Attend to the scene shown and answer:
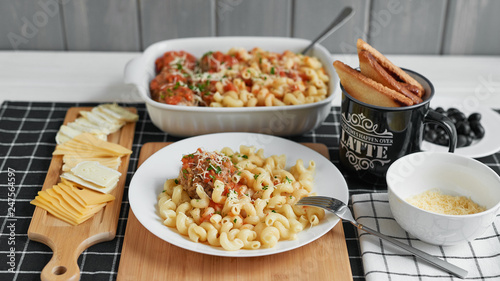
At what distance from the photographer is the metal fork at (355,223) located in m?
1.58

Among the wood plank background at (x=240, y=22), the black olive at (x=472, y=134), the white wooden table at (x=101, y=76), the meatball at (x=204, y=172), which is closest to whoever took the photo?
the meatball at (x=204, y=172)

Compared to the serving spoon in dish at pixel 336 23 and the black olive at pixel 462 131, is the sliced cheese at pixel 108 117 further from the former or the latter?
the black olive at pixel 462 131

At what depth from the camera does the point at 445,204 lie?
173cm

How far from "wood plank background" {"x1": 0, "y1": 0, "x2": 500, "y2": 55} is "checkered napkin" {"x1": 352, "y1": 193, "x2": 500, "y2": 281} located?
1.64 m

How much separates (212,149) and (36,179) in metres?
0.67

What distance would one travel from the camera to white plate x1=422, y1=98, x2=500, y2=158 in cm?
212

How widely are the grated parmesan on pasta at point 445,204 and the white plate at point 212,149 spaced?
0.78 ft

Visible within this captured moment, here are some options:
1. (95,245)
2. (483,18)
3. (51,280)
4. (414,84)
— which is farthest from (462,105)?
(51,280)

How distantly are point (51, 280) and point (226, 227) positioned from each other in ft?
1.72

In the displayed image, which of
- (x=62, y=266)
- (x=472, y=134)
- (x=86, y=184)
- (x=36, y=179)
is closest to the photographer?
(x=62, y=266)

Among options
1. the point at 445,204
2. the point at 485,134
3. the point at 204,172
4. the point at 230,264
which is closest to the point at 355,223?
the point at 445,204

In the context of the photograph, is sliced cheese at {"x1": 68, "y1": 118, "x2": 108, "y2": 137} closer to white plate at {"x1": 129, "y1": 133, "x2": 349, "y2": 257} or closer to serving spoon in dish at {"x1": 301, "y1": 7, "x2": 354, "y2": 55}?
white plate at {"x1": 129, "y1": 133, "x2": 349, "y2": 257}

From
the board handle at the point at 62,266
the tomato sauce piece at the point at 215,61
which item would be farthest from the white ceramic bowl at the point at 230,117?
the board handle at the point at 62,266

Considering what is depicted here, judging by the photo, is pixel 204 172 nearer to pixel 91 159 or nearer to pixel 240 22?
pixel 91 159
